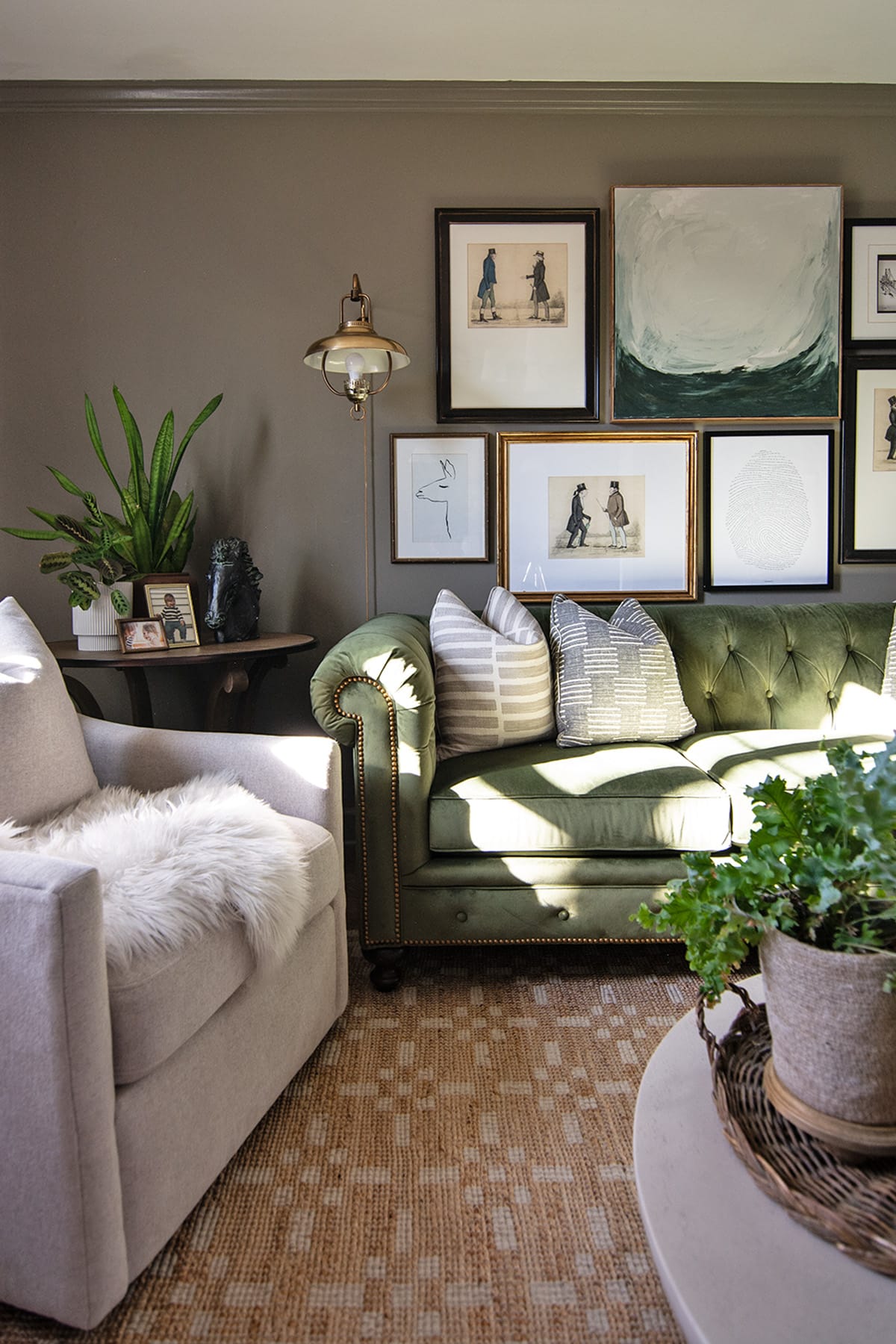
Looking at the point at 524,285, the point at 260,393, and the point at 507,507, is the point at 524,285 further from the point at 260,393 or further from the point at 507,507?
the point at 260,393

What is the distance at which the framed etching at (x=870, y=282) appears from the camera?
286cm

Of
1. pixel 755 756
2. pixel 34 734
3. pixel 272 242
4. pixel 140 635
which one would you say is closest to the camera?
pixel 34 734

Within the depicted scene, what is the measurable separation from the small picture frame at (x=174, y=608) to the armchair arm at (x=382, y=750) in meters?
0.70

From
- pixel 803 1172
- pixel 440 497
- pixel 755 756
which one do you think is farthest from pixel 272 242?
pixel 803 1172

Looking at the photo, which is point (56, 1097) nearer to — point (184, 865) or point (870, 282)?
point (184, 865)

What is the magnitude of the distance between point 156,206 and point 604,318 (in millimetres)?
1525

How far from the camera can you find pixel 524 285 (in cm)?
285

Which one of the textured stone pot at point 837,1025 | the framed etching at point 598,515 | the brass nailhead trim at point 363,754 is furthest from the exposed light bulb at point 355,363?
the textured stone pot at point 837,1025

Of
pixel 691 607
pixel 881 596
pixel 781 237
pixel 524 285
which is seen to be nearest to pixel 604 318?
pixel 524 285

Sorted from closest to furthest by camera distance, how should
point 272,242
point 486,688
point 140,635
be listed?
point 486,688 < point 140,635 < point 272,242

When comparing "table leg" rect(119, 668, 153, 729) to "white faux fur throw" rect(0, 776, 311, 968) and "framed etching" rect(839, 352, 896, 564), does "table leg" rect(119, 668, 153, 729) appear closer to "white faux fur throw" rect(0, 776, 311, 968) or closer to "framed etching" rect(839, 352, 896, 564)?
"white faux fur throw" rect(0, 776, 311, 968)

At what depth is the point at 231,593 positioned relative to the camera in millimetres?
2539

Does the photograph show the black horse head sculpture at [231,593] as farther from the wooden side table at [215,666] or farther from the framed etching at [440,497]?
the framed etching at [440,497]

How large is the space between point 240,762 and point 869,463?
93.4 inches
